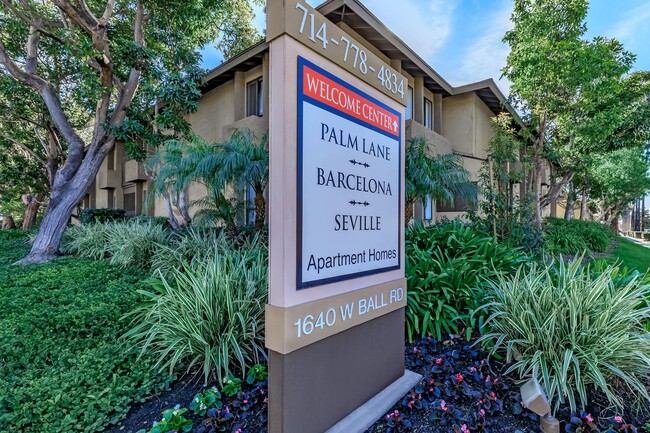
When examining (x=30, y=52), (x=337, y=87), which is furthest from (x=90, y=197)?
(x=337, y=87)

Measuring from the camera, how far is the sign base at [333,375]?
184 centimetres

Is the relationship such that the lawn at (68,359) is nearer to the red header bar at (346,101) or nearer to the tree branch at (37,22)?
the red header bar at (346,101)

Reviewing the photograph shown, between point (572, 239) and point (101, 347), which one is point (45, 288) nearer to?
point (101, 347)

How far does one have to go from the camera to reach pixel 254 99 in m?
11.0

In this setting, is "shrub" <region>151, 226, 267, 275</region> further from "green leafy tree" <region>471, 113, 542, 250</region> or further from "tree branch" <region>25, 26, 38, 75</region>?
"tree branch" <region>25, 26, 38, 75</region>

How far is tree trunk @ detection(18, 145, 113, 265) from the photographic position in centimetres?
826

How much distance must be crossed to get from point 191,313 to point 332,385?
1.64 m

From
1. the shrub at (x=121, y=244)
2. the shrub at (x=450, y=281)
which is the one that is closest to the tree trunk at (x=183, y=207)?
the shrub at (x=121, y=244)

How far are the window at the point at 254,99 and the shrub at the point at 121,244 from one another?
17.8 feet

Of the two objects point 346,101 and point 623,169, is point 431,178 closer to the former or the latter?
point 346,101

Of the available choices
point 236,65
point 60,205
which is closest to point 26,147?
point 60,205

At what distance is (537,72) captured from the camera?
9000 mm

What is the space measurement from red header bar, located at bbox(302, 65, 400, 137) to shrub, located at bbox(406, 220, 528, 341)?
6.15 ft

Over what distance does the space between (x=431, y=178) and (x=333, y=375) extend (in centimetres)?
504
